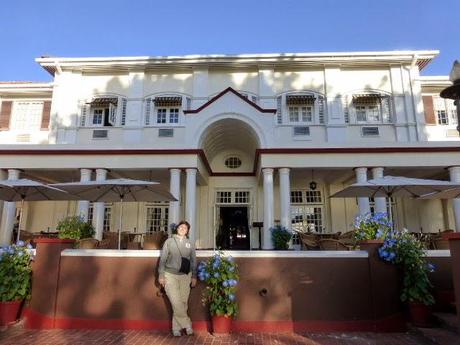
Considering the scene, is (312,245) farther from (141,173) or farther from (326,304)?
(141,173)

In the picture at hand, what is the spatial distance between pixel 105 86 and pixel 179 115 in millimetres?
3717

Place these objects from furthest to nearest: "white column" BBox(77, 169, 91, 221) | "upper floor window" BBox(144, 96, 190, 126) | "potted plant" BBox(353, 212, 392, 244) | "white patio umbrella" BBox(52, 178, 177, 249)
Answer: "upper floor window" BBox(144, 96, 190, 126)
"white column" BBox(77, 169, 91, 221)
"white patio umbrella" BBox(52, 178, 177, 249)
"potted plant" BBox(353, 212, 392, 244)

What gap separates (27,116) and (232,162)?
9658 mm

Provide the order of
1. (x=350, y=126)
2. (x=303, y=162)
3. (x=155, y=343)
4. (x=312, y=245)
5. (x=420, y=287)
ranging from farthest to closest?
1. (x=350, y=126)
2. (x=303, y=162)
3. (x=312, y=245)
4. (x=420, y=287)
5. (x=155, y=343)

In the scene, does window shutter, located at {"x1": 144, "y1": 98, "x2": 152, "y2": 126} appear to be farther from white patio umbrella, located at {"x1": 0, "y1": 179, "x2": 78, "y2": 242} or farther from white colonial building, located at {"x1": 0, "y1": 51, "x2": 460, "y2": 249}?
white patio umbrella, located at {"x1": 0, "y1": 179, "x2": 78, "y2": 242}

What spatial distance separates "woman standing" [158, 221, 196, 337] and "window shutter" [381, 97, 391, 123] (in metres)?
12.2

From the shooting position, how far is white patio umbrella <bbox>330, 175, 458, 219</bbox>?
302 inches

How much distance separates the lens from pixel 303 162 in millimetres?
12352

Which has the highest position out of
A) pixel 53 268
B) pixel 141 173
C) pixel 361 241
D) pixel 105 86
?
pixel 105 86

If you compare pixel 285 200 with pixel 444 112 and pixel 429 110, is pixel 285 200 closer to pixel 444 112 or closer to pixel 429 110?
pixel 429 110

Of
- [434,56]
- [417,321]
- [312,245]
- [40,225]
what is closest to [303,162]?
[312,245]

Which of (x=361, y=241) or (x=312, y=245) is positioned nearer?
(x=361, y=241)

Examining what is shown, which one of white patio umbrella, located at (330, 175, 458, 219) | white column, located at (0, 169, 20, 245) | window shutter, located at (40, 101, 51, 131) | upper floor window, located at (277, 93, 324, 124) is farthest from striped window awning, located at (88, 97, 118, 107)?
white patio umbrella, located at (330, 175, 458, 219)

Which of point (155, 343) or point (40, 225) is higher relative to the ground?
point (40, 225)
